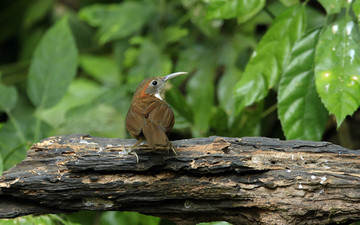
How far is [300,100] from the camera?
3.13m

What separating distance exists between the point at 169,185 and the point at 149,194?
0.11m

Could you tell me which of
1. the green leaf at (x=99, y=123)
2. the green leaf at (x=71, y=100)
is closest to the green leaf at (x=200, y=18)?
the green leaf at (x=99, y=123)

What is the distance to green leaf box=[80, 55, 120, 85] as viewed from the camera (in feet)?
19.7

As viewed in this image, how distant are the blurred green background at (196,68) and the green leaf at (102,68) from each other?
0.01 m

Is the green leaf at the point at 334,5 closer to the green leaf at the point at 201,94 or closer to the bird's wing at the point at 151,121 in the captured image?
the bird's wing at the point at 151,121

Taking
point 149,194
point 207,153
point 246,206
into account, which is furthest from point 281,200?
point 149,194

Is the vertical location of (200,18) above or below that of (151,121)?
above

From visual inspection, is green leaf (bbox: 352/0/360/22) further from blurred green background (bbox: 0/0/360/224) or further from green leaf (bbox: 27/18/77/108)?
green leaf (bbox: 27/18/77/108)

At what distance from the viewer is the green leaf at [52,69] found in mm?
3867

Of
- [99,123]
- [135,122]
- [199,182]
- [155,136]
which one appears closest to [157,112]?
[135,122]

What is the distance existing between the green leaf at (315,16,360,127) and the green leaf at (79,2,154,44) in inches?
104

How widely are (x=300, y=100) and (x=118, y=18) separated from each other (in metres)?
2.70

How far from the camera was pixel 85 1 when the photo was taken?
6.71 m

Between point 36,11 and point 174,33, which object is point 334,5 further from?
point 36,11
